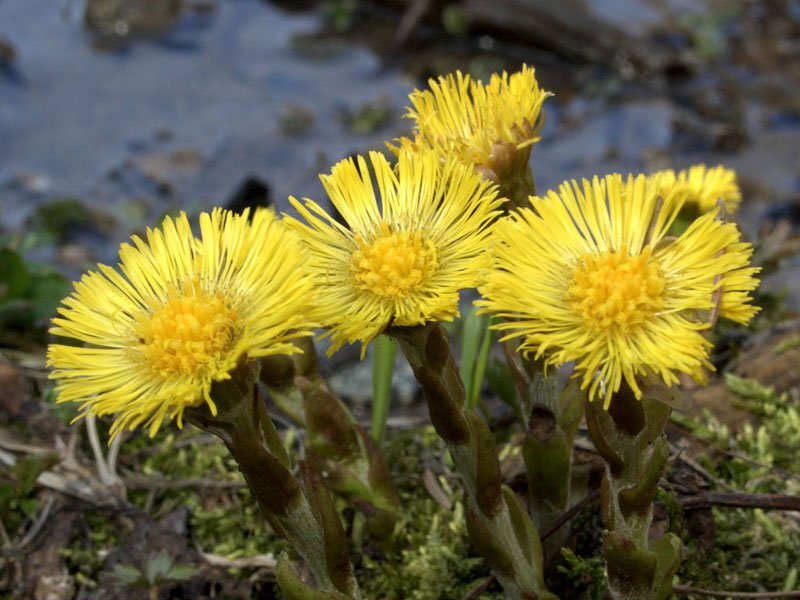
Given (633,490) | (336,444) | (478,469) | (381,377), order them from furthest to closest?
1. (381,377)
2. (336,444)
3. (478,469)
4. (633,490)

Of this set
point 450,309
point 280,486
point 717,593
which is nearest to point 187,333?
point 280,486

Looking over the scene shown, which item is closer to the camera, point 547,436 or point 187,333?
point 187,333

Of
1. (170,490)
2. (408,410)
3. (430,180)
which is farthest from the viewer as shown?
(408,410)

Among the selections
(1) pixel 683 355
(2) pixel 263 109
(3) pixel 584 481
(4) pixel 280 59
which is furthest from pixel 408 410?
(4) pixel 280 59

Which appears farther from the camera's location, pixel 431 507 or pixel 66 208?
pixel 66 208

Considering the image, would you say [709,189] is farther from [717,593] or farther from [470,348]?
[717,593]

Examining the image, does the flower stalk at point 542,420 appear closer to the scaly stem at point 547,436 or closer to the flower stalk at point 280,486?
the scaly stem at point 547,436

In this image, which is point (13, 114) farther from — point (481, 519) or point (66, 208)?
point (481, 519)
